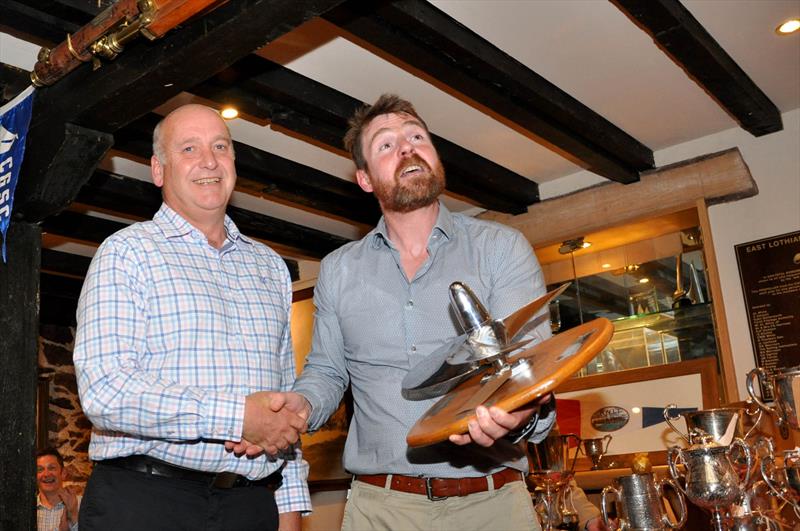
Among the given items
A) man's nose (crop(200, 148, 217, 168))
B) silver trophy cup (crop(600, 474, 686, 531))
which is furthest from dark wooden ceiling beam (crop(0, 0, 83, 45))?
silver trophy cup (crop(600, 474, 686, 531))

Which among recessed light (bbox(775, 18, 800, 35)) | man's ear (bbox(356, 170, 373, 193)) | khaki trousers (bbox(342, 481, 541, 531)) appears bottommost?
khaki trousers (bbox(342, 481, 541, 531))

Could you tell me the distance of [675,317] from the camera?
4879 millimetres

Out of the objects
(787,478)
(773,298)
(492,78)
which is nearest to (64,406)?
(492,78)

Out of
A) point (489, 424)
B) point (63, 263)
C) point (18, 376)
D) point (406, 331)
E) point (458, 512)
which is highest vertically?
point (63, 263)

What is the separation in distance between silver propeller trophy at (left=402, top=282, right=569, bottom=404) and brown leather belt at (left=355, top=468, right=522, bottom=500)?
0.87 ft

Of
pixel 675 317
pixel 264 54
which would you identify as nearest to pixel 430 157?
pixel 264 54

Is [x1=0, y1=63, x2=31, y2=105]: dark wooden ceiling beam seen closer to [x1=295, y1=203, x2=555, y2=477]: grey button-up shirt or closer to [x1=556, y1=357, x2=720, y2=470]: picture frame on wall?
[x1=295, y1=203, x2=555, y2=477]: grey button-up shirt

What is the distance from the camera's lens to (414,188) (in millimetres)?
2006

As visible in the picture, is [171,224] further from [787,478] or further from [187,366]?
[787,478]

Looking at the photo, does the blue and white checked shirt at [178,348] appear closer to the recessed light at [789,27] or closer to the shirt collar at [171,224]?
the shirt collar at [171,224]

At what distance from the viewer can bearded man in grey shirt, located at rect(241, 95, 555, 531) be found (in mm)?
1695

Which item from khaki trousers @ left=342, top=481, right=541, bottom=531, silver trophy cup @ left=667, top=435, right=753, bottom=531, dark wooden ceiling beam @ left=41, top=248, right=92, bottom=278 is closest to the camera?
khaki trousers @ left=342, top=481, right=541, bottom=531

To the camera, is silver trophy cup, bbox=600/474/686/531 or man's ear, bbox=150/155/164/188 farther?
silver trophy cup, bbox=600/474/686/531

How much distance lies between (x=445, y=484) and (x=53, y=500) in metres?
4.21
